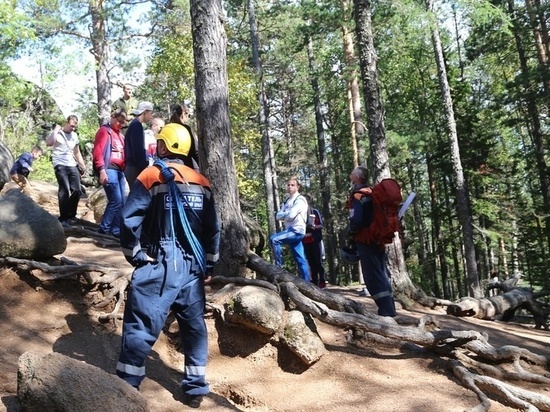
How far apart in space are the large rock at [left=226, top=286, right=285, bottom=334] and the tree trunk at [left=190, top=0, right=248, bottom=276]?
43.6 inches

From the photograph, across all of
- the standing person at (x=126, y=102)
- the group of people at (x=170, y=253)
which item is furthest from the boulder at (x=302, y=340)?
the standing person at (x=126, y=102)

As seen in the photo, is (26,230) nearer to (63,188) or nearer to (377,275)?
(63,188)

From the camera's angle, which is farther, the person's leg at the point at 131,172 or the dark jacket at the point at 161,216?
the person's leg at the point at 131,172

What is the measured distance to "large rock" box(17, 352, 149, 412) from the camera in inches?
122

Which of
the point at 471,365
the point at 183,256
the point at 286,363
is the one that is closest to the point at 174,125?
the point at 183,256

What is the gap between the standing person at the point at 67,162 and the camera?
27.6 ft

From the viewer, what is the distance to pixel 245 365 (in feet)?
17.1

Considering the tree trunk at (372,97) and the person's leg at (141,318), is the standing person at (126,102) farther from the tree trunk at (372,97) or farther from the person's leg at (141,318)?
the person's leg at (141,318)

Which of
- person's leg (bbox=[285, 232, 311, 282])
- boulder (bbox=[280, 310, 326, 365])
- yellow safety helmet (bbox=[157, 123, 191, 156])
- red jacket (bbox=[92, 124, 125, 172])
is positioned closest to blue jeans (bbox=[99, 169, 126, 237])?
red jacket (bbox=[92, 124, 125, 172])

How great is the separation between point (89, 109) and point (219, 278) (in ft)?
124

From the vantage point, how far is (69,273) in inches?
220

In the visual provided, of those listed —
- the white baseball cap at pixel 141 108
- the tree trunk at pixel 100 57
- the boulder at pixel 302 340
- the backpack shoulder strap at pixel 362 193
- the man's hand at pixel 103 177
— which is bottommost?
the boulder at pixel 302 340

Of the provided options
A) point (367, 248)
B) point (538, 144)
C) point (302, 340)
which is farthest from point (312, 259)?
point (538, 144)

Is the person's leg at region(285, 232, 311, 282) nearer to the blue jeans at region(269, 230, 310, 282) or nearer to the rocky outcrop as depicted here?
the blue jeans at region(269, 230, 310, 282)
